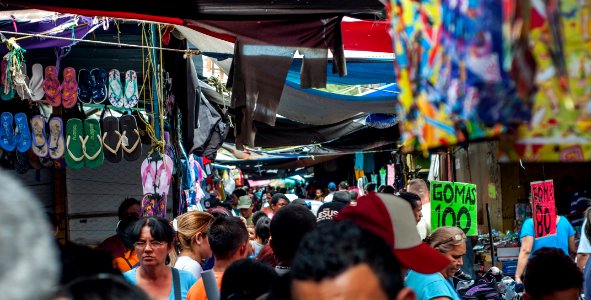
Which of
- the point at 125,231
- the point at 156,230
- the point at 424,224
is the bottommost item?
the point at 424,224

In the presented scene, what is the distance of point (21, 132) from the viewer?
26.0ft

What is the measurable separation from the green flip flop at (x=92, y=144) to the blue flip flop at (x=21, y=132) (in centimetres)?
60

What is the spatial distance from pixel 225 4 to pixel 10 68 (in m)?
3.00

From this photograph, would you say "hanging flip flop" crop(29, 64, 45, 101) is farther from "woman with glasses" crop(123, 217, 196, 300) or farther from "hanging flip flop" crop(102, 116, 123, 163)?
"woman with glasses" crop(123, 217, 196, 300)

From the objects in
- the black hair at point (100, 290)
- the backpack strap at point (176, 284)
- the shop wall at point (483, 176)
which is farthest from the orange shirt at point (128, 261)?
the shop wall at point (483, 176)

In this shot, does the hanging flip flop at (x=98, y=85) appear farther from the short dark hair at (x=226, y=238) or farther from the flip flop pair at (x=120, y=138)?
the short dark hair at (x=226, y=238)

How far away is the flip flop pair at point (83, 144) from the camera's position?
823 cm

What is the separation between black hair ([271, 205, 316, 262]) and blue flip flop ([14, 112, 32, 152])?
13.4ft

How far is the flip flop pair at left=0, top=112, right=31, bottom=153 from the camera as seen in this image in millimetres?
7797

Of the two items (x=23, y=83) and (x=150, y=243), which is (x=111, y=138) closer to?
(x=23, y=83)

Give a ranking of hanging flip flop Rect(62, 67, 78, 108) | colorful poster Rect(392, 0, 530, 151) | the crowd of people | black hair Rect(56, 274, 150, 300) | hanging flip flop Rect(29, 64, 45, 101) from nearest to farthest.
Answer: the crowd of people
colorful poster Rect(392, 0, 530, 151)
black hair Rect(56, 274, 150, 300)
hanging flip flop Rect(29, 64, 45, 101)
hanging flip flop Rect(62, 67, 78, 108)

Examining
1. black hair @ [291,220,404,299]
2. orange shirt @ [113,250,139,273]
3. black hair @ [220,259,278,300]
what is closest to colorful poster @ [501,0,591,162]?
black hair @ [291,220,404,299]

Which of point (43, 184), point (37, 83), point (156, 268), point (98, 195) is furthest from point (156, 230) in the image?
point (98, 195)

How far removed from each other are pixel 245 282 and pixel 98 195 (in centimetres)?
830
